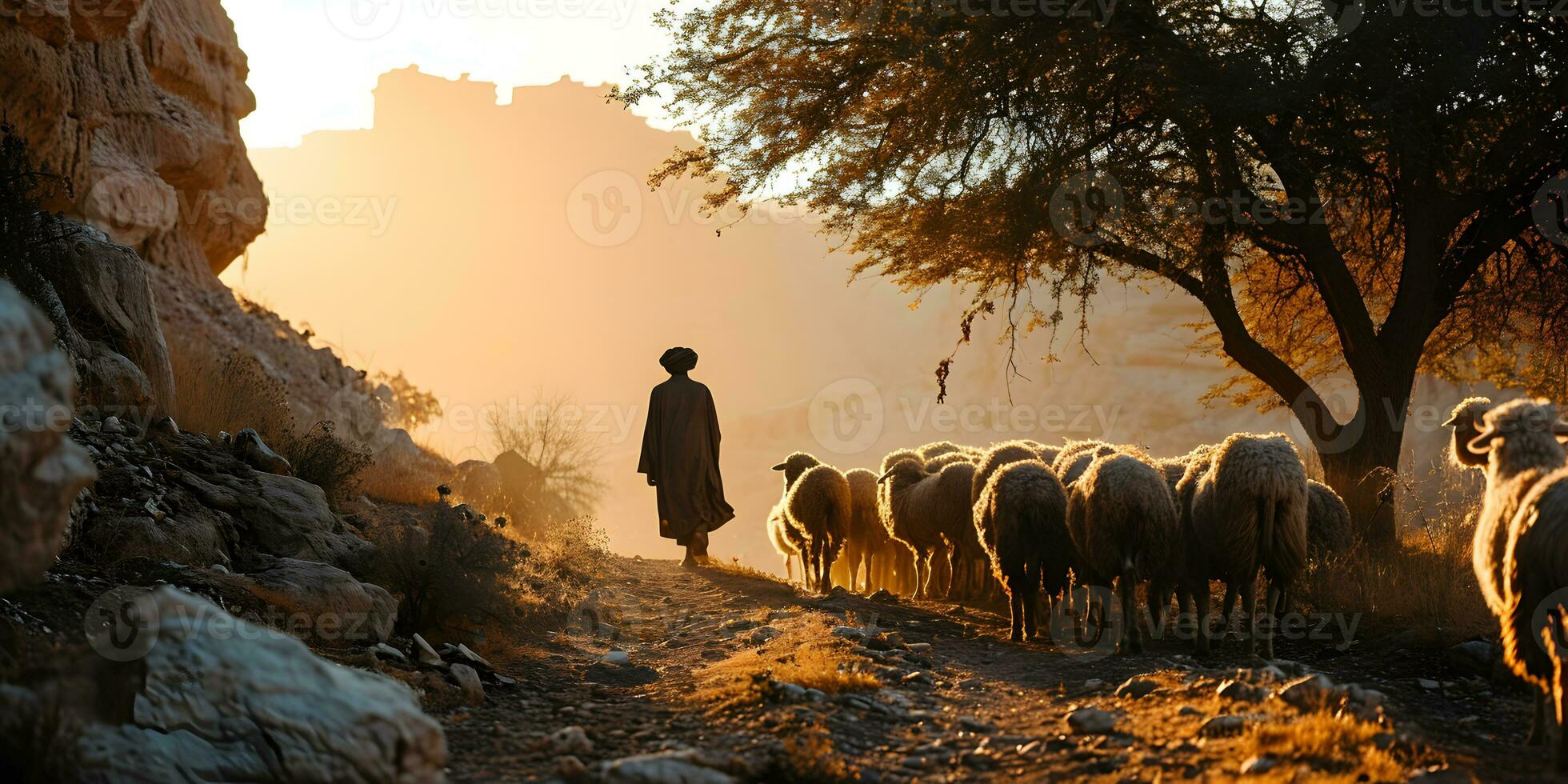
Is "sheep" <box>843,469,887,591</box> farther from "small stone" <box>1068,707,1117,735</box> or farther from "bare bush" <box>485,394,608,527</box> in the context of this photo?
"small stone" <box>1068,707,1117,735</box>

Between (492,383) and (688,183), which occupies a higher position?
(688,183)

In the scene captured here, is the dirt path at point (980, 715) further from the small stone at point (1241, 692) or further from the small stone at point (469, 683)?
the small stone at point (469, 683)

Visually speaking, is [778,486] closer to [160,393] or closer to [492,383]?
[492,383]

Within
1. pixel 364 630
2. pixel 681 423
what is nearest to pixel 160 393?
pixel 364 630

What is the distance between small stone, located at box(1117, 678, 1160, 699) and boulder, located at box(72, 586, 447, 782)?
403cm

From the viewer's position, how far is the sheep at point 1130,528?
26.9ft

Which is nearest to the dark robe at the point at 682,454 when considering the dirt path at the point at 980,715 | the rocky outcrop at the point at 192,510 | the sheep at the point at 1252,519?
the dirt path at the point at 980,715

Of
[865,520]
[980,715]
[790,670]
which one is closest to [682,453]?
[865,520]

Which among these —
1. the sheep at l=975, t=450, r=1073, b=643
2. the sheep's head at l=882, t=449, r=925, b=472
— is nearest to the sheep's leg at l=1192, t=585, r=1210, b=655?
the sheep at l=975, t=450, r=1073, b=643

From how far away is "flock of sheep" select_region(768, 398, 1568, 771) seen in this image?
5.14 m

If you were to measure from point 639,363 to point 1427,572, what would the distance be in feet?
420

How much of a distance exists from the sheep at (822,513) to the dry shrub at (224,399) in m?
5.86

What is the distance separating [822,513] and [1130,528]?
5524mm

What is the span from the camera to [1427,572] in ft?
32.1
